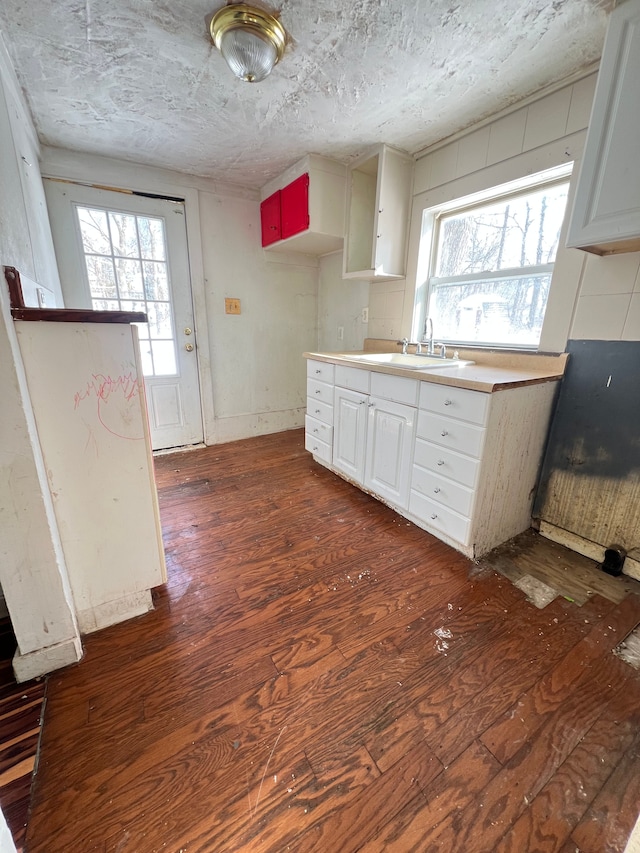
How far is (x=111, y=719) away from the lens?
3.44 ft

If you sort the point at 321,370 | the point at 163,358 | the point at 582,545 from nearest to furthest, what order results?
the point at 582,545
the point at 321,370
the point at 163,358

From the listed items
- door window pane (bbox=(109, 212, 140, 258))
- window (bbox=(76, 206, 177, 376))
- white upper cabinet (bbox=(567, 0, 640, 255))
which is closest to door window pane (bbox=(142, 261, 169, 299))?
window (bbox=(76, 206, 177, 376))

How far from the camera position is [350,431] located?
7.77 feet

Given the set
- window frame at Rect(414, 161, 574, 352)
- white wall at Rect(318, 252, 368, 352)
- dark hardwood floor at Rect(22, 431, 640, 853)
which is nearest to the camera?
dark hardwood floor at Rect(22, 431, 640, 853)

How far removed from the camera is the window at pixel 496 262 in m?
1.87

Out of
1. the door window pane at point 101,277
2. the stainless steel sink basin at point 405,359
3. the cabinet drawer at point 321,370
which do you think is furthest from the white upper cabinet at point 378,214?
the door window pane at point 101,277

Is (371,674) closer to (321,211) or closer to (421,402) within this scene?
(421,402)

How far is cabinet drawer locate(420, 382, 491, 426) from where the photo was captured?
1.53m

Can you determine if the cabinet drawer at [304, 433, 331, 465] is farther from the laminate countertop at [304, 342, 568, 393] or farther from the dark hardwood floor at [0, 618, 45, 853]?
the dark hardwood floor at [0, 618, 45, 853]

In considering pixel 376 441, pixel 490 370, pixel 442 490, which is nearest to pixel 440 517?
pixel 442 490

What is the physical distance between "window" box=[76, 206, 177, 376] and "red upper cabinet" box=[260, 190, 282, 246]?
0.84 metres

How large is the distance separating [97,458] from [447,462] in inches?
59.2

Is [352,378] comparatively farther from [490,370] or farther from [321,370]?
[490,370]

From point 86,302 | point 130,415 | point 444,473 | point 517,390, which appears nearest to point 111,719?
point 130,415
